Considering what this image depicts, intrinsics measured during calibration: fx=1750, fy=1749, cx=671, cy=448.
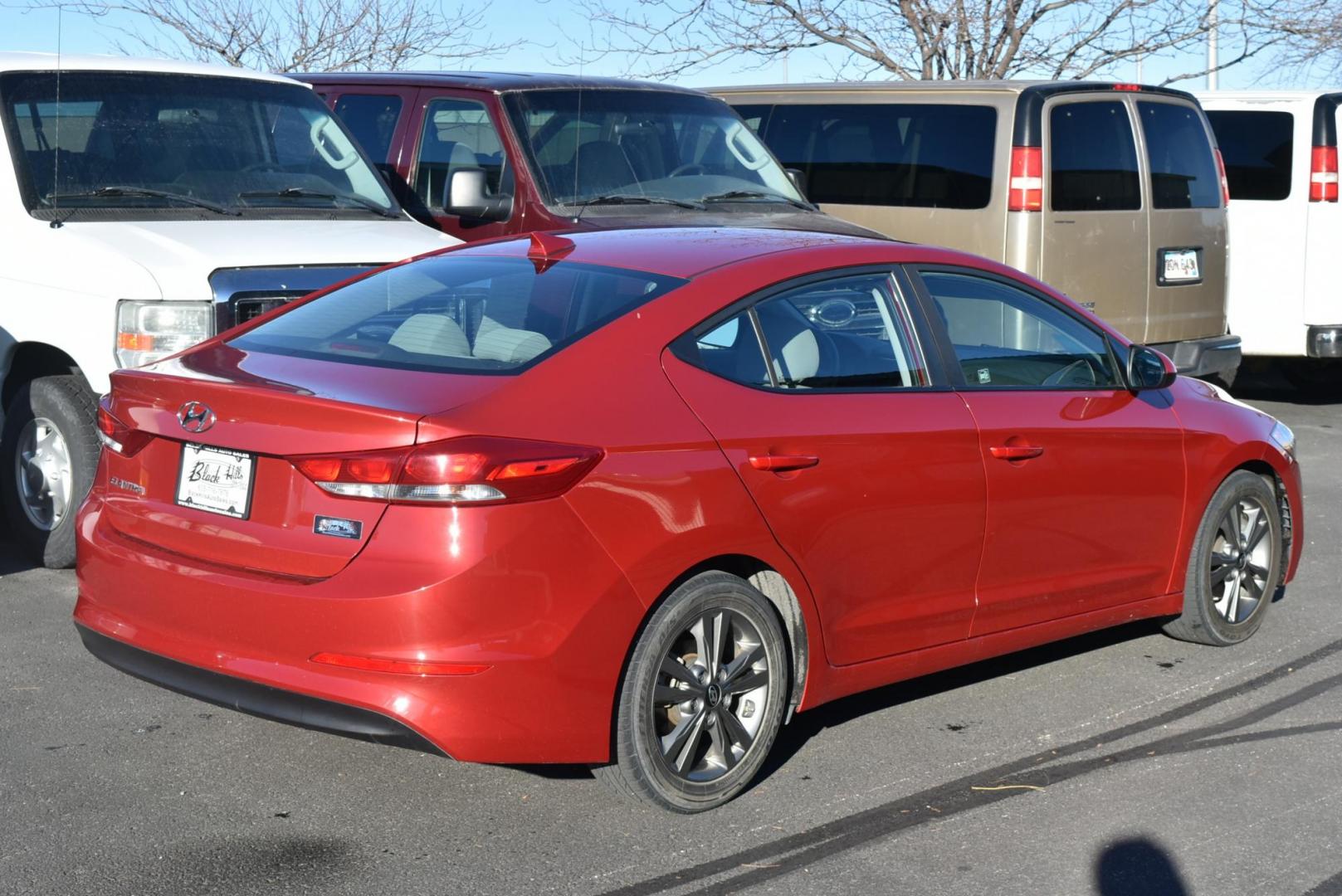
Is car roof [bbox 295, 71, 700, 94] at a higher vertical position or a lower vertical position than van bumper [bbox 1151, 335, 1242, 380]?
higher

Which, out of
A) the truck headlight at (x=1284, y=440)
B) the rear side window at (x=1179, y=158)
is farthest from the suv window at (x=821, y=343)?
the rear side window at (x=1179, y=158)

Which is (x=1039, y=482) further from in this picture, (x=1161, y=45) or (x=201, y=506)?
(x=1161, y=45)

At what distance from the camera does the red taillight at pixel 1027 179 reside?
33.0 feet

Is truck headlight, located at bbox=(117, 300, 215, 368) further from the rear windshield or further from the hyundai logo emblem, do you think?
the hyundai logo emblem

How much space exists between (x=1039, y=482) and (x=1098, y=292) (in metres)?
5.15

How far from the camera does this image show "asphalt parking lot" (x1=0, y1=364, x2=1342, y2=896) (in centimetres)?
425

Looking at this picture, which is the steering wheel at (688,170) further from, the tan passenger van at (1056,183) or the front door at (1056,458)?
the front door at (1056,458)

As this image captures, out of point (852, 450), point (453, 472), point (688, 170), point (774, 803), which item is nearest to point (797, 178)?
point (688, 170)

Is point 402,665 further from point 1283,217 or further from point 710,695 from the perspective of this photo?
point 1283,217

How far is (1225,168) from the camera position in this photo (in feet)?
43.2

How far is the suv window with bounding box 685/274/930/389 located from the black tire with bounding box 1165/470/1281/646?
5.50 ft

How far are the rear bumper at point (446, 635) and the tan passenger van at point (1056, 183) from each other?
20.7 feet

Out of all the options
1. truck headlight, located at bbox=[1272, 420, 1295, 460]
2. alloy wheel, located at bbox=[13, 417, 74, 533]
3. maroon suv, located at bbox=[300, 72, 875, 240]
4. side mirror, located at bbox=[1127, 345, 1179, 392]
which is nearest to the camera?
side mirror, located at bbox=[1127, 345, 1179, 392]

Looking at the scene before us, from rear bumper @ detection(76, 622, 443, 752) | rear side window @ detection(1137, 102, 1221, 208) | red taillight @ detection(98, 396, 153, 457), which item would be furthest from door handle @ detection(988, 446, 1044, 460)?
rear side window @ detection(1137, 102, 1221, 208)
